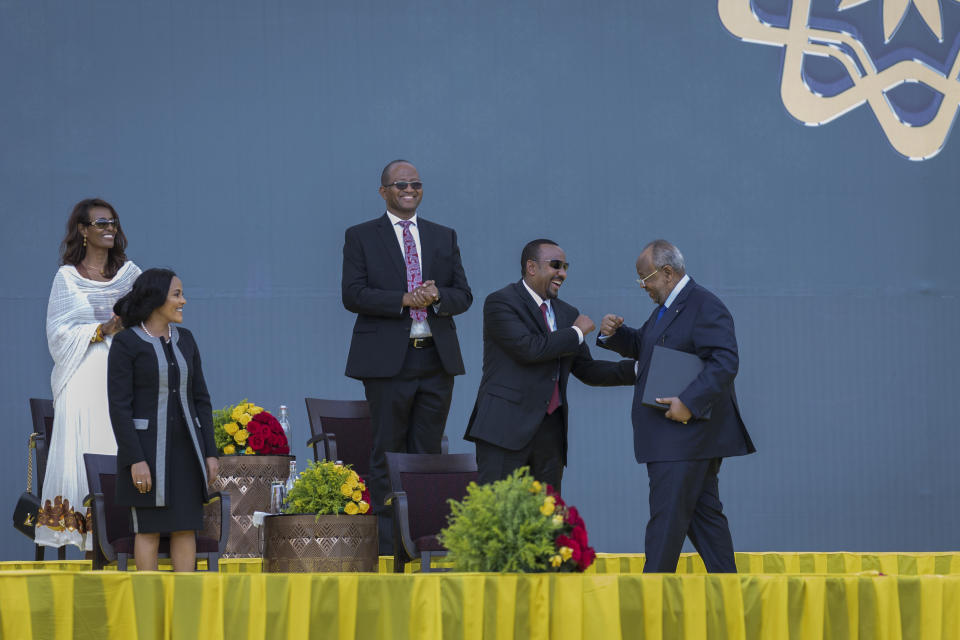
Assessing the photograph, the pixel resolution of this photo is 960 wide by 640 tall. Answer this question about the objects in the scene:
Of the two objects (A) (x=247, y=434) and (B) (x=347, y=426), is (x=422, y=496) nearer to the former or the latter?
(A) (x=247, y=434)

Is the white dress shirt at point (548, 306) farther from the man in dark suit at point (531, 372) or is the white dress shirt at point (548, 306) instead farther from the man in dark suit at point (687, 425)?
the man in dark suit at point (687, 425)

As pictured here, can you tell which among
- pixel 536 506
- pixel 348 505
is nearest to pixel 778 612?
pixel 536 506

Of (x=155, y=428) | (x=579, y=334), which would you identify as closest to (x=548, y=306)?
(x=579, y=334)

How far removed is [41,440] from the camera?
17.3 feet

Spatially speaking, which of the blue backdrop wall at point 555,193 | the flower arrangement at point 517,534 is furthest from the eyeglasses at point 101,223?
the flower arrangement at point 517,534

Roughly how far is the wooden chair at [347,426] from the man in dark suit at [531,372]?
101cm

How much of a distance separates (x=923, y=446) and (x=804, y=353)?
840 millimetres

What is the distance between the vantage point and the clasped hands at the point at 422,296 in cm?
501

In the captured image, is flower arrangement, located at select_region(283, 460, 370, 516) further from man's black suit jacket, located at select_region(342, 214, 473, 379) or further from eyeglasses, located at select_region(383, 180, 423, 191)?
eyeglasses, located at select_region(383, 180, 423, 191)

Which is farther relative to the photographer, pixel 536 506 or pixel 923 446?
pixel 923 446

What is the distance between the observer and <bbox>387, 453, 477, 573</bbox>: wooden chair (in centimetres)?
432

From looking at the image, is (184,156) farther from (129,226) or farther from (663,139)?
(663,139)

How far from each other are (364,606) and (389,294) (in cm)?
200

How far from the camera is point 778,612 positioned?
11.0 ft
